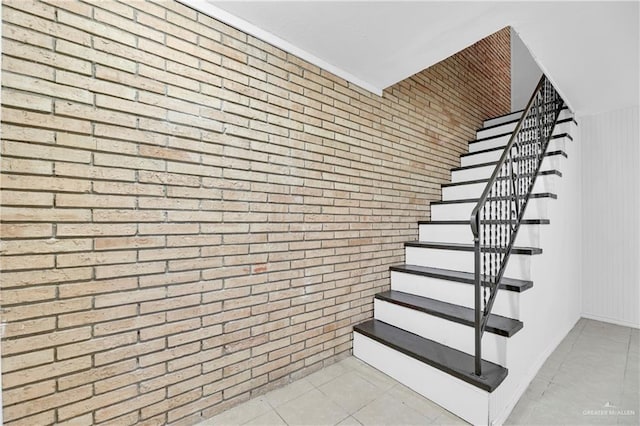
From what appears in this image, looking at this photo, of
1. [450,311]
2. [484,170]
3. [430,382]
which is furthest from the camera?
[484,170]

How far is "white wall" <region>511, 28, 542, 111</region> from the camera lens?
5.19 m

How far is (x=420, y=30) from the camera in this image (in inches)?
81.1

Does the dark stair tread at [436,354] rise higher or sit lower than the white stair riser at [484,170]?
lower

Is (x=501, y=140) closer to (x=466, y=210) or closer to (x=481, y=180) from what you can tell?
(x=481, y=180)

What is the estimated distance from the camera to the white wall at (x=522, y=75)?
5191 millimetres

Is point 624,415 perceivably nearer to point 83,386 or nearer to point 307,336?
point 307,336

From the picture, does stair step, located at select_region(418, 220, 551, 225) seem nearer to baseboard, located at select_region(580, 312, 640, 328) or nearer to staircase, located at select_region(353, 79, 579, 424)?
staircase, located at select_region(353, 79, 579, 424)

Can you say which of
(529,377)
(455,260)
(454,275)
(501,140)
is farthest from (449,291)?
(501,140)

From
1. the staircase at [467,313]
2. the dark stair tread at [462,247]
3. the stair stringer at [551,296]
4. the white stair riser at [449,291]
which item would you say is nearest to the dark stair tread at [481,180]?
the staircase at [467,313]

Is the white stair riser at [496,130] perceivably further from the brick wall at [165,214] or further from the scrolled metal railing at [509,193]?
the brick wall at [165,214]

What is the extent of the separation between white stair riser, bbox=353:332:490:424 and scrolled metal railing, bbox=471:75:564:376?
16 cm

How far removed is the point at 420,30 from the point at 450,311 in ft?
6.77

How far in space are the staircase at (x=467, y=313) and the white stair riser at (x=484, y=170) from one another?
0.04ft

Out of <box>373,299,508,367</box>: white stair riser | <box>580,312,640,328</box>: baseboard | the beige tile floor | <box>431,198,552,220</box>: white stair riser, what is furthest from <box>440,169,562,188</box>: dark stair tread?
<box>580,312,640,328</box>: baseboard
